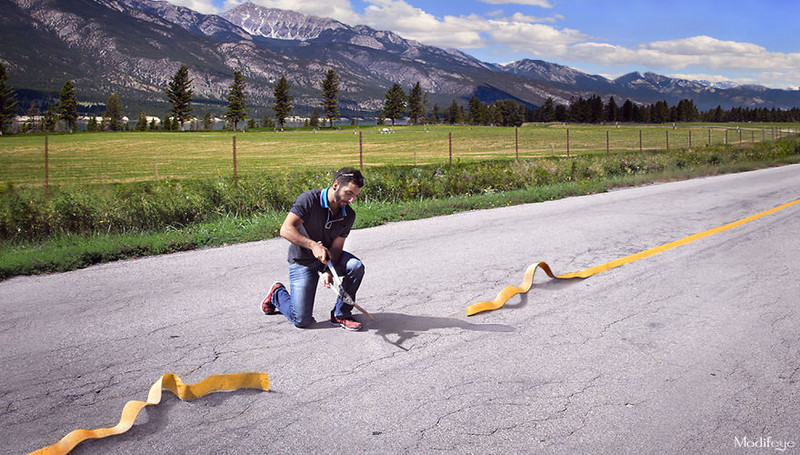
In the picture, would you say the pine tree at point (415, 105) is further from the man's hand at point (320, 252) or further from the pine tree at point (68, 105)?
the man's hand at point (320, 252)

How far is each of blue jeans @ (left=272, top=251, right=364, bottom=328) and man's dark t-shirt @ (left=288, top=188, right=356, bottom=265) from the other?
4.9 inches

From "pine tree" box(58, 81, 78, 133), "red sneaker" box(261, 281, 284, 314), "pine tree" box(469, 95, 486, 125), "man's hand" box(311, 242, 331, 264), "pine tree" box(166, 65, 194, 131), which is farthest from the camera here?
"pine tree" box(469, 95, 486, 125)

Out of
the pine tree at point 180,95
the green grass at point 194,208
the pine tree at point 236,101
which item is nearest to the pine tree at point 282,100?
the pine tree at point 236,101

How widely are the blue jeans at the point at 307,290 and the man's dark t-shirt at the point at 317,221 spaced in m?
0.13

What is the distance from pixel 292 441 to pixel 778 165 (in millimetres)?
31297

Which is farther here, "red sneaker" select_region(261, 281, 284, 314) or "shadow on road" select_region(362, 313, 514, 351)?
"red sneaker" select_region(261, 281, 284, 314)

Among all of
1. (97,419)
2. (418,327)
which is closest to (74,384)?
(97,419)

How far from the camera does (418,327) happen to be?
5316 millimetres

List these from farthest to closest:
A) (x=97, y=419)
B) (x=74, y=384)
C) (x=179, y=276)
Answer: (x=179, y=276) → (x=74, y=384) → (x=97, y=419)

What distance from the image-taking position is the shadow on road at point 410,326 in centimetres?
512

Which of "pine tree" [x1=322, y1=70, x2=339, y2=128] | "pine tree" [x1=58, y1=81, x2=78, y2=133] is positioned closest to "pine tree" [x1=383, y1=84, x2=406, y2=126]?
"pine tree" [x1=322, y1=70, x2=339, y2=128]

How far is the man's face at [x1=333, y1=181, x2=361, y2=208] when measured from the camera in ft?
16.4

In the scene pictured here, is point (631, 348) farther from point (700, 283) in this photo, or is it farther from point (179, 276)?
point (179, 276)

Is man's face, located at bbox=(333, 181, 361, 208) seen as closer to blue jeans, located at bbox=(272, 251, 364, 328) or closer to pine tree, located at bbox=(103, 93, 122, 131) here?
blue jeans, located at bbox=(272, 251, 364, 328)
